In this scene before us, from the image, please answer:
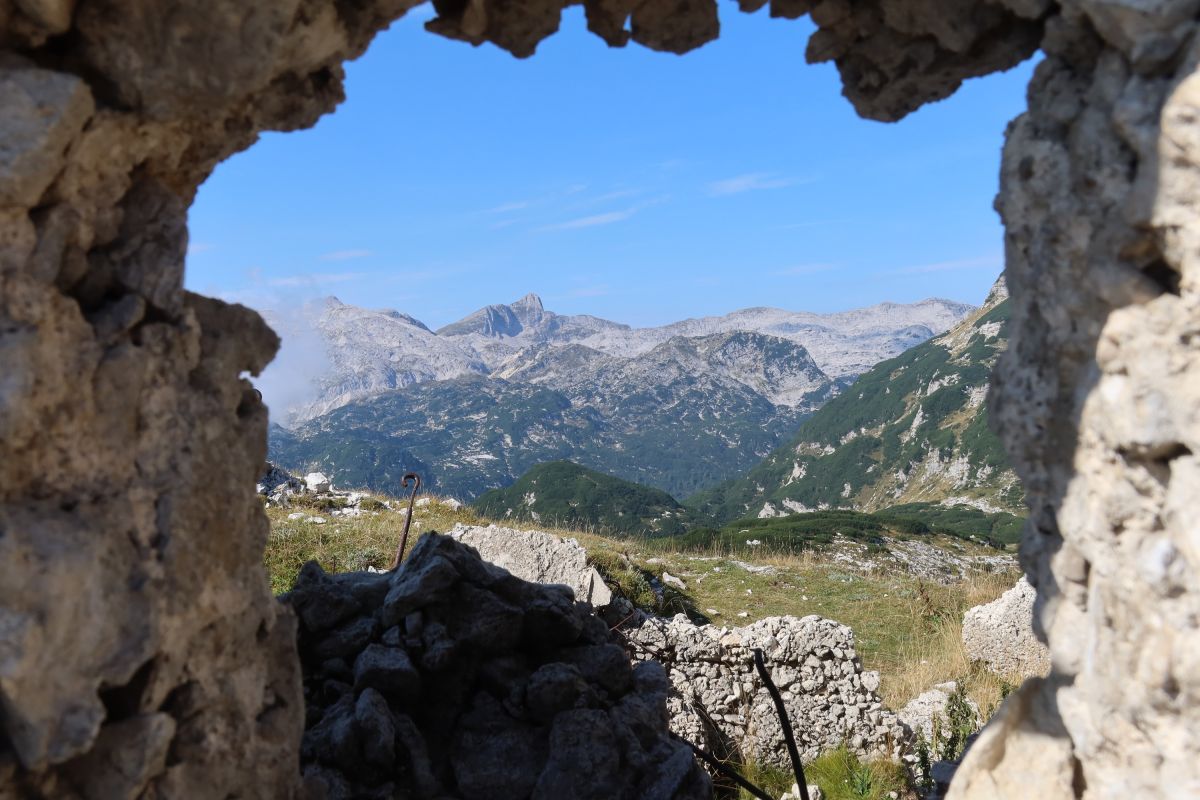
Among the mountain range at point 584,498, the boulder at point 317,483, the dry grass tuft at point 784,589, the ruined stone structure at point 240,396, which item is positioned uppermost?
the ruined stone structure at point 240,396

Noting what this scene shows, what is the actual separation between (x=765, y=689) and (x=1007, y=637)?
512cm

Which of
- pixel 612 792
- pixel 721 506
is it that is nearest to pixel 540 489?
pixel 721 506

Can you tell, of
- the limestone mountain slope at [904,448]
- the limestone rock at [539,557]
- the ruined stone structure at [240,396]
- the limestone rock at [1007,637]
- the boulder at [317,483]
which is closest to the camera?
the ruined stone structure at [240,396]

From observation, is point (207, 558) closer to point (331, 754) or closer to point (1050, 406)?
point (331, 754)

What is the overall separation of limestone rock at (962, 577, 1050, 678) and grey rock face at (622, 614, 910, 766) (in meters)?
3.62

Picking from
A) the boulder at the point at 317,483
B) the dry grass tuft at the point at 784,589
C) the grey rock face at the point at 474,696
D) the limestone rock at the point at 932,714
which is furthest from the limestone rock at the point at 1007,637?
the boulder at the point at 317,483

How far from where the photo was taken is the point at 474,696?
22.4 ft

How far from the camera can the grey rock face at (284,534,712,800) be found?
19.9ft

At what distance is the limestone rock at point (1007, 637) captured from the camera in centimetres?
1188

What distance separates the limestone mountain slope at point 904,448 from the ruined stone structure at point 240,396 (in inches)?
3871

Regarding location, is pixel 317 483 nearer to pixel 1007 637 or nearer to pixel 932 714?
pixel 1007 637

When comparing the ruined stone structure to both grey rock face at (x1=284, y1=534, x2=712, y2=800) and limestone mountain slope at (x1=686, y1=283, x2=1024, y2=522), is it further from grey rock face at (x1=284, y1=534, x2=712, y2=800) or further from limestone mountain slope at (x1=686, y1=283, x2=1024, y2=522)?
limestone mountain slope at (x1=686, y1=283, x2=1024, y2=522)

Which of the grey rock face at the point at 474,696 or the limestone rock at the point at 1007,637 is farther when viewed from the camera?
the limestone rock at the point at 1007,637

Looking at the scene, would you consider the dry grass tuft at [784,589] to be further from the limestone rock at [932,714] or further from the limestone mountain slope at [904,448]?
the limestone mountain slope at [904,448]
